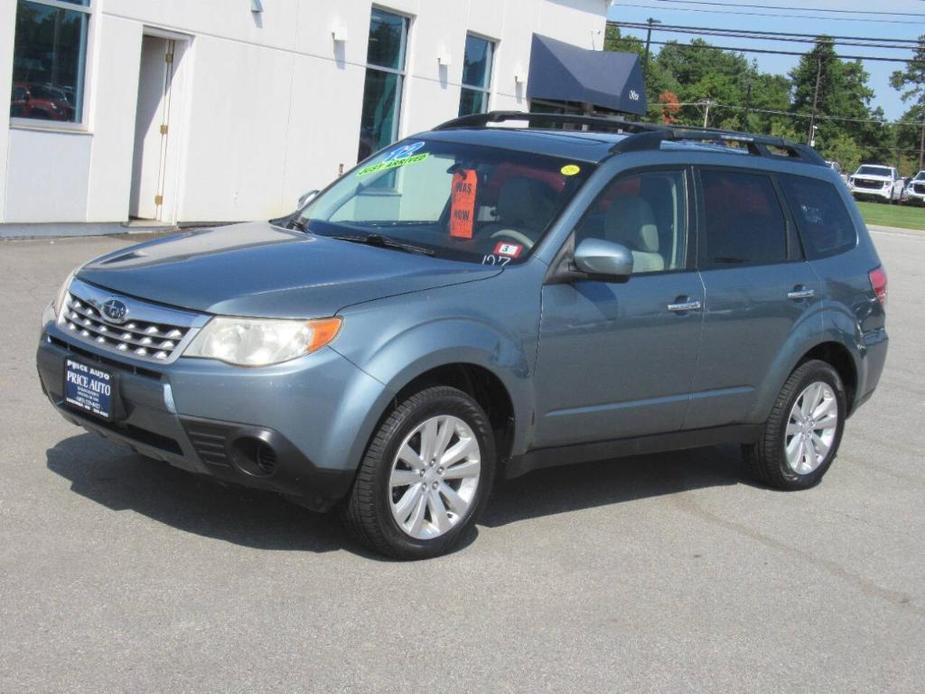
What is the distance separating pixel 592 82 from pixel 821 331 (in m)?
18.1

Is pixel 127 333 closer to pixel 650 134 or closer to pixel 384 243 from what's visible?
pixel 384 243

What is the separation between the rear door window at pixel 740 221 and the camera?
6.54 m

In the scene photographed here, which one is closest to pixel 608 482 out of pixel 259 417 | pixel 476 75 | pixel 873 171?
pixel 259 417

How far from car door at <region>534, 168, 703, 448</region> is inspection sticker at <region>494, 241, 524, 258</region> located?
0.23 meters

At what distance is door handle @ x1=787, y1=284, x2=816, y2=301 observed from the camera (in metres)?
6.85

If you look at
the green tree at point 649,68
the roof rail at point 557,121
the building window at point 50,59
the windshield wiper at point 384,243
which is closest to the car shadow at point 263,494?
the windshield wiper at point 384,243

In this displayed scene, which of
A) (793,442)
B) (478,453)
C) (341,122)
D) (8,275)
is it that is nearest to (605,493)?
(793,442)

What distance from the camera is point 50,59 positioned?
13.9 metres

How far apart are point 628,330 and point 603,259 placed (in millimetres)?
498

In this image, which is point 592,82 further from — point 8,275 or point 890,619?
point 890,619

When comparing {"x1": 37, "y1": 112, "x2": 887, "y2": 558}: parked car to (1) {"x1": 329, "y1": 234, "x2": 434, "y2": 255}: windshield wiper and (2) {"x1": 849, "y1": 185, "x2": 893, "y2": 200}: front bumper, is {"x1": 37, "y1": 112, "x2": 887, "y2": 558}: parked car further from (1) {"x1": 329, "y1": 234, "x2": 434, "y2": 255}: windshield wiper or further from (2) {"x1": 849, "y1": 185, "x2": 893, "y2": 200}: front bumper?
(2) {"x1": 849, "y1": 185, "x2": 893, "y2": 200}: front bumper

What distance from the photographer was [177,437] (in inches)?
195

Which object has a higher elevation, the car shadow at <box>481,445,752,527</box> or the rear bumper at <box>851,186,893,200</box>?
the rear bumper at <box>851,186,893,200</box>

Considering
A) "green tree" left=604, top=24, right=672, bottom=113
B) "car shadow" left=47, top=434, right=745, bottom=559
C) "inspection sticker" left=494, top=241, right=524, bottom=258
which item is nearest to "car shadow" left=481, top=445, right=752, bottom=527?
"car shadow" left=47, top=434, right=745, bottom=559
